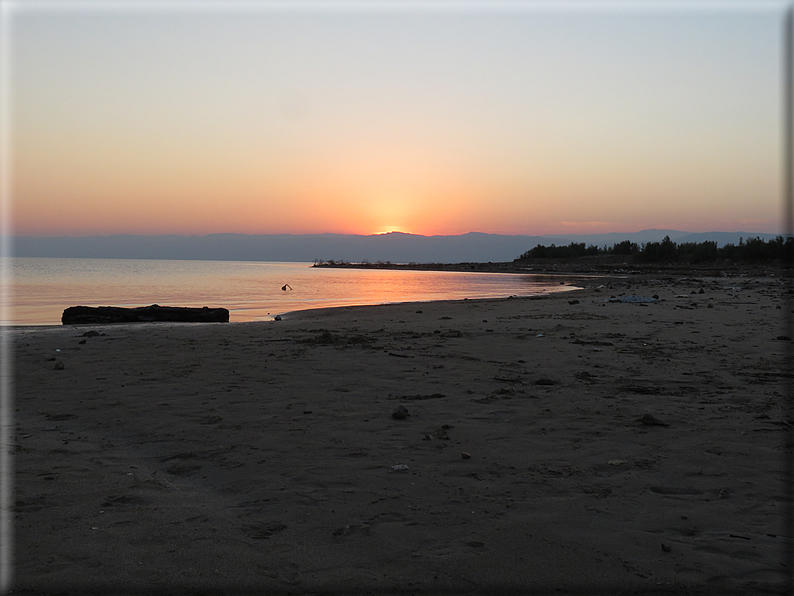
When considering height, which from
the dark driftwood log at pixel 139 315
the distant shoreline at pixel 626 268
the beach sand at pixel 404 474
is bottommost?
the beach sand at pixel 404 474

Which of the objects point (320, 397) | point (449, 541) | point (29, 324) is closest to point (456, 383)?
point (320, 397)

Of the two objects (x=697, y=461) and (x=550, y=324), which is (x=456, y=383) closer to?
(x=697, y=461)

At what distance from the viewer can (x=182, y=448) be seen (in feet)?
14.0

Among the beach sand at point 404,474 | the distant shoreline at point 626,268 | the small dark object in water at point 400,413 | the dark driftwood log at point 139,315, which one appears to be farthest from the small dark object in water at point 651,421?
the distant shoreline at point 626,268

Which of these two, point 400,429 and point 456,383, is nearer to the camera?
point 400,429

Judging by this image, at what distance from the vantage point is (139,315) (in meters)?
14.4

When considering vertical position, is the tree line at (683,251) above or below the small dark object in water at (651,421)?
above

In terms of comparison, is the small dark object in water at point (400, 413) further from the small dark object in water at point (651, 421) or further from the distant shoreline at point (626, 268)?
the distant shoreline at point (626, 268)

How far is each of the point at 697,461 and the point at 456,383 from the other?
9.64 ft

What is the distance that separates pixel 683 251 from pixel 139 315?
62.9 meters

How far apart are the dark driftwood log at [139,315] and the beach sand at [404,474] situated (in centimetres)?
664

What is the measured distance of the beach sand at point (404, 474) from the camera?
8.36 feet

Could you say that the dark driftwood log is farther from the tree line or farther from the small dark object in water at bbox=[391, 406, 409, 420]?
the tree line

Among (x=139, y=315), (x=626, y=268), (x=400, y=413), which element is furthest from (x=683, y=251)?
(x=400, y=413)
